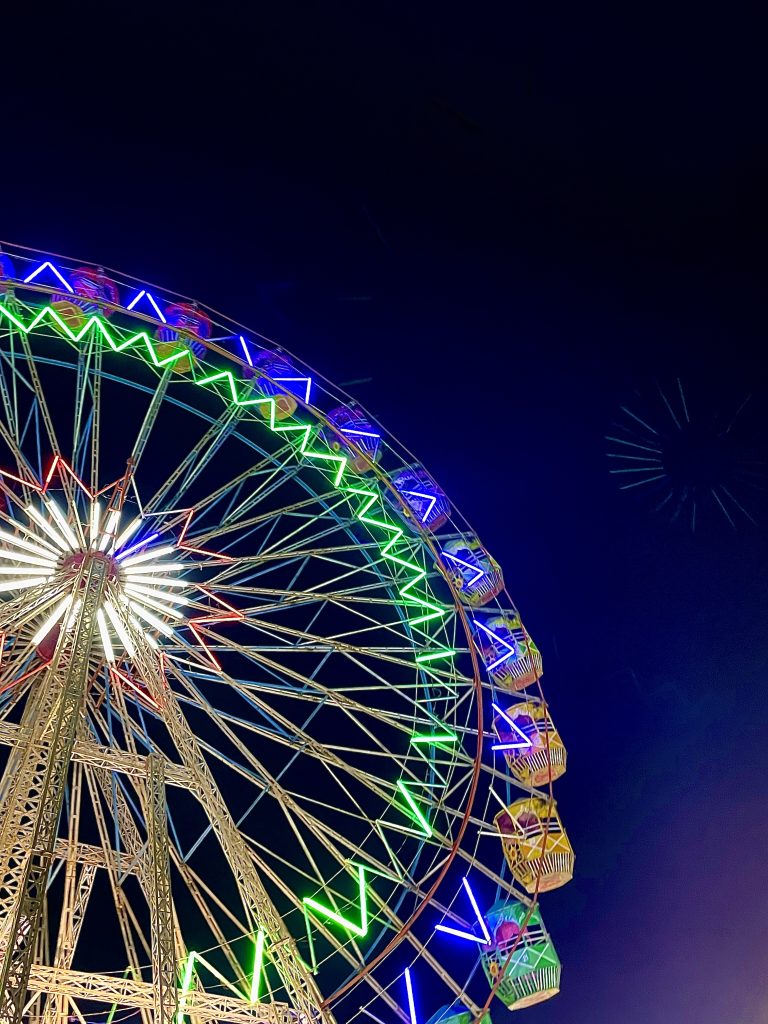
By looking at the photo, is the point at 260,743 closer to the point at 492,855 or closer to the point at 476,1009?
the point at 492,855

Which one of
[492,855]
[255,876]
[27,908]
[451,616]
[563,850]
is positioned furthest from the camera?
[492,855]

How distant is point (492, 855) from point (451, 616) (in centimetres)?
907

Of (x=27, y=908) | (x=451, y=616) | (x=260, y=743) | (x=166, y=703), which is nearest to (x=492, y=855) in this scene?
(x=260, y=743)

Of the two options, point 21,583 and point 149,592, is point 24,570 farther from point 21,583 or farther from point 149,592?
point 149,592

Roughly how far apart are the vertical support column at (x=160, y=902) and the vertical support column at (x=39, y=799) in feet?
5.08

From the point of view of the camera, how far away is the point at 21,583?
645 inches

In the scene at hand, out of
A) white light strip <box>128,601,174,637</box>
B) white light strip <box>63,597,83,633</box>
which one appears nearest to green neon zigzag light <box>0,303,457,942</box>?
white light strip <box>128,601,174,637</box>

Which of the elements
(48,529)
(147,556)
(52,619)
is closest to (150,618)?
(147,556)

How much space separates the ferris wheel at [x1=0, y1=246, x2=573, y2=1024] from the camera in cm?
1577

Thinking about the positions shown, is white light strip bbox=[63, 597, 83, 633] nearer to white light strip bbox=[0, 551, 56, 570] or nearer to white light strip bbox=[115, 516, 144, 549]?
white light strip bbox=[0, 551, 56, 570]

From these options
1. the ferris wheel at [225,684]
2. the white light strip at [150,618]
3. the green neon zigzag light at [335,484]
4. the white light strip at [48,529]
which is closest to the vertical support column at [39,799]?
the ferris wheel at [225,684]

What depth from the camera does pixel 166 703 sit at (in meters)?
16.2

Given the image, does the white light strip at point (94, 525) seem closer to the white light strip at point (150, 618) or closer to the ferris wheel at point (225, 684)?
the ferris wheel at point (225, 684)

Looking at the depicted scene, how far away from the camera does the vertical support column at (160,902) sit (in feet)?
42.8
